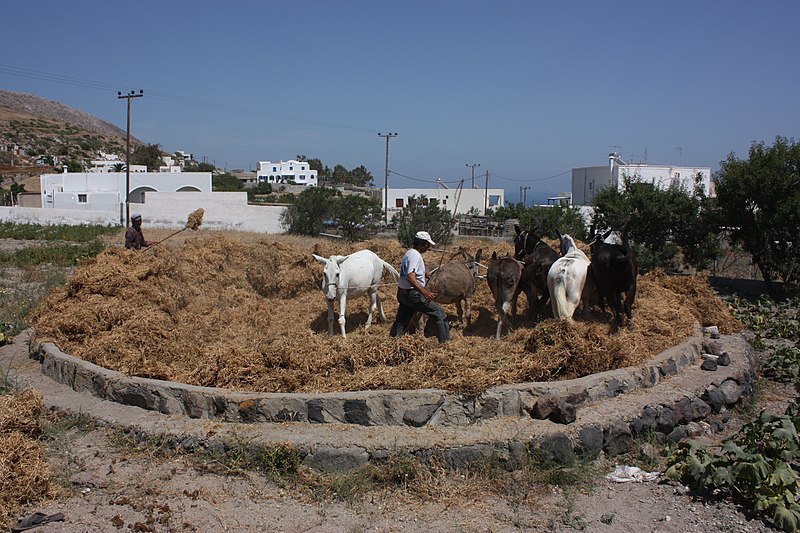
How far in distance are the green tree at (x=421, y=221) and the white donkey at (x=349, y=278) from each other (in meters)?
14.2

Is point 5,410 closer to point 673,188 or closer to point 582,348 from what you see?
point 582,348

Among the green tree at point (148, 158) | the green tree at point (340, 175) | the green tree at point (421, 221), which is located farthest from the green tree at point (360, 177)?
the green tree at point (421, 221)

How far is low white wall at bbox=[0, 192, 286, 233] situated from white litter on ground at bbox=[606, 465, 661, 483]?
32.9 metres

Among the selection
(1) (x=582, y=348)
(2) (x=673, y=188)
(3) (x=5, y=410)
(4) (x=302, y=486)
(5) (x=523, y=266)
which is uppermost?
(2) (x=673, y=188)

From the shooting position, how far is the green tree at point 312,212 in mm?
34281

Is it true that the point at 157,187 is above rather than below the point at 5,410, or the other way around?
above

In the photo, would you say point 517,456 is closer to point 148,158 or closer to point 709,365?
point 709,365

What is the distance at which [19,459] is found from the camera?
5.66m

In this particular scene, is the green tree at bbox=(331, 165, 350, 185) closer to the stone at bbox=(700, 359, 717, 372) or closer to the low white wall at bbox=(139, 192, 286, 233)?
the low white wall at bbox=(139, 192, 286, 233)

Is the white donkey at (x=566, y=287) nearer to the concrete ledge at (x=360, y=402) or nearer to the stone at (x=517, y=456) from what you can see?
the concrete ledge at (x=360, y=402)

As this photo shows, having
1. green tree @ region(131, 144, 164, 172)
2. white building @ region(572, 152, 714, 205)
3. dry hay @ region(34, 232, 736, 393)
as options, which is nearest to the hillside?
green tree @ region(131, 144, 164, 172)

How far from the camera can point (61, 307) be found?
30.8ft

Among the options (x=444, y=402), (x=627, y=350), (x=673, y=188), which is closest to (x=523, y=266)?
(x=627, y=350)

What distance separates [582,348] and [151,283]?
6.65 metres
